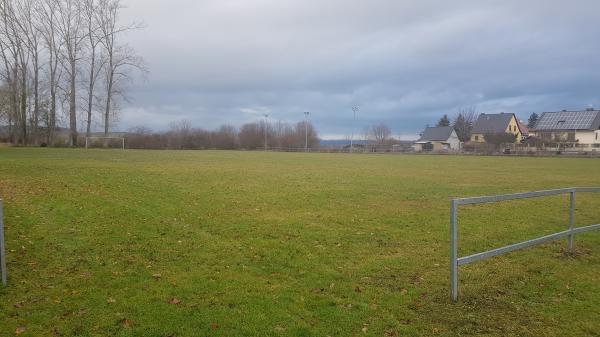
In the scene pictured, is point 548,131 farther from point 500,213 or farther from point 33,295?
point 33,295

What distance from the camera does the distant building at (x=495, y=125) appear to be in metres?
110

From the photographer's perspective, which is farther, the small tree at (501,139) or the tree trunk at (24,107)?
the small tree at (501,139)

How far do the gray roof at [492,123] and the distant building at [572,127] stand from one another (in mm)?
8154

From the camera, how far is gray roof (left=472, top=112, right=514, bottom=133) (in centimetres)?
10950

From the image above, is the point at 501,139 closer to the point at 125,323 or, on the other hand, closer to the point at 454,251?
the point at 454,251

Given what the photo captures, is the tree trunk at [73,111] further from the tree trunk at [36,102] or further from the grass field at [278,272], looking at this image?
the grass field at [278,272]

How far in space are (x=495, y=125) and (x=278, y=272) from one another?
384 feet

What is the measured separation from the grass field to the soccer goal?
55057mm

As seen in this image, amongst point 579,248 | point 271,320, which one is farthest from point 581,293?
point 271,320

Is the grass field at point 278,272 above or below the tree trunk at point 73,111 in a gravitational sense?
below

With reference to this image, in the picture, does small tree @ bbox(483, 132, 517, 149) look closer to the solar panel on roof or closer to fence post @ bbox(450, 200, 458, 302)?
the solar panel on roof

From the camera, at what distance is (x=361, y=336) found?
4684 millimetres

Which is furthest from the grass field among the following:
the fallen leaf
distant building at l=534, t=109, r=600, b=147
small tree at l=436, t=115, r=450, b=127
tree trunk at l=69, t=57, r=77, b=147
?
small tree at l=436, t=115, r=450, b=127

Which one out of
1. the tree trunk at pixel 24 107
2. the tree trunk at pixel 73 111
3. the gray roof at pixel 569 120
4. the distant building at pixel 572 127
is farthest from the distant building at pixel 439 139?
the tree trunk at pixel 24 107
